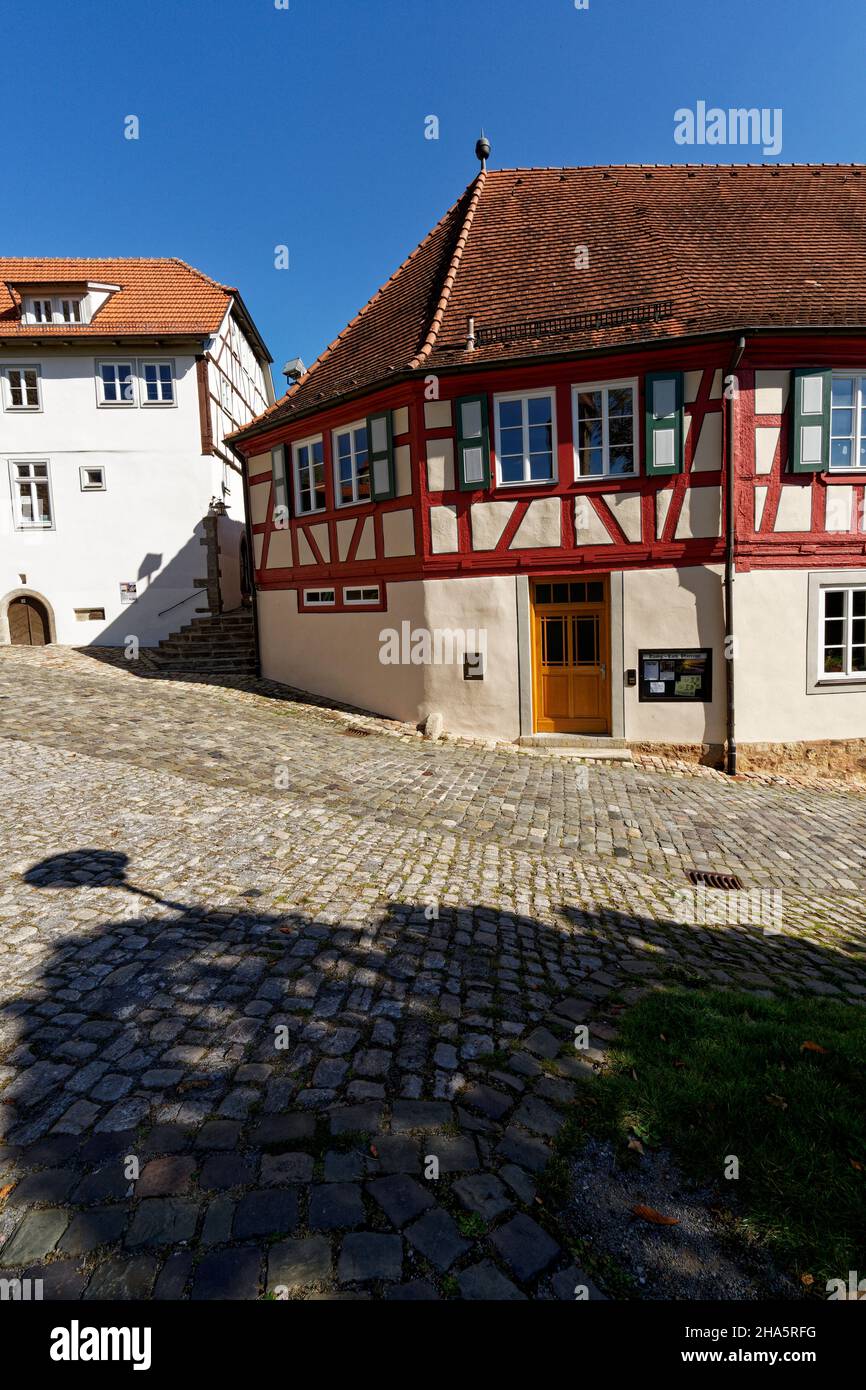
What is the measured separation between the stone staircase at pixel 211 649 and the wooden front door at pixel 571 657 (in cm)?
690

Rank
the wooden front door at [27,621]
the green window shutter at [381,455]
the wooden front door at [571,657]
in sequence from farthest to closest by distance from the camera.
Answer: the wooden front door at [27,621] < the green window shutter at [381,455] < the wooden front door at [571,657]

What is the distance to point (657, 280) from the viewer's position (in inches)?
437

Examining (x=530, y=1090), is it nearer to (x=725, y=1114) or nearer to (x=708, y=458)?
(x=725, y=1114)

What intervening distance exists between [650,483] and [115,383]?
14742 mm

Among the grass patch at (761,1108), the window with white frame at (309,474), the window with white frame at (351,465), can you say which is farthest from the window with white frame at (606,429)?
the grass patch at (761,1108)

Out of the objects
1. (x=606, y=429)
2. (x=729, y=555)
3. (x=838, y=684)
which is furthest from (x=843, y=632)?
(x=606, y=429)

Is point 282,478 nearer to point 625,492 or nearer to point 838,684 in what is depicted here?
point 625,492

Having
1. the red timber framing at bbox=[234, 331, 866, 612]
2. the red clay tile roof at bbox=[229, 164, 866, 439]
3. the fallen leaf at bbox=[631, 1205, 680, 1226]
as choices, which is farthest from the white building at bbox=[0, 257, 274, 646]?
the fallen leaf at bbox=[631, 1205, 680, 1226]

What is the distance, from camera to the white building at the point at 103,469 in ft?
58.2

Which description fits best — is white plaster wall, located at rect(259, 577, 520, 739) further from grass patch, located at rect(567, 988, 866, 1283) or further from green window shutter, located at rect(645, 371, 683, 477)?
grass patch, located at rect(567, 988, 866, 1283)

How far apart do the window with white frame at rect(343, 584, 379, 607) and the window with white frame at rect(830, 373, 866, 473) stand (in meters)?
Result: 7.59

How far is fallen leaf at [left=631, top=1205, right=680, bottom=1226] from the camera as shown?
2.42m

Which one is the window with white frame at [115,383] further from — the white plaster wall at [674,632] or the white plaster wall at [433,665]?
the white plaster wall at [674,632]
